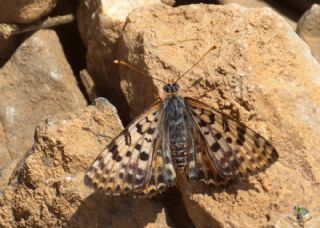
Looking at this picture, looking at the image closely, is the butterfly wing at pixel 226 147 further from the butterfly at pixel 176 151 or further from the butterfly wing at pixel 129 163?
the butterfly wing at pixel 129 163

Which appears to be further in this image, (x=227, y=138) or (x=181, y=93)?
(x=181, y=93)

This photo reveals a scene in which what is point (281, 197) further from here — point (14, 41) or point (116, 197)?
point (14, 41)

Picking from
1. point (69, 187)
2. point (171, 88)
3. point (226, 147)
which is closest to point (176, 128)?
point (171, 88)

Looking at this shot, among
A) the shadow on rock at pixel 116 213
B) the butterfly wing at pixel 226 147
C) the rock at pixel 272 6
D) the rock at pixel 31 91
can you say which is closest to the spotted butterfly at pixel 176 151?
the butterfly wing at pixel 226 147

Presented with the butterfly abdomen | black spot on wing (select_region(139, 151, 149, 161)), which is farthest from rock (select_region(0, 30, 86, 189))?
the butterfly abdomen

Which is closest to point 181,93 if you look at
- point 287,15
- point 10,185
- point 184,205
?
point 184,205

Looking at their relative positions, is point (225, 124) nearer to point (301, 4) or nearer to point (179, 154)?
point (179, 154)

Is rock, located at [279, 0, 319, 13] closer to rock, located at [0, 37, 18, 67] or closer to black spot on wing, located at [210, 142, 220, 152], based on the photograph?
black spot on wing, located at [210, 142, 220, 152]

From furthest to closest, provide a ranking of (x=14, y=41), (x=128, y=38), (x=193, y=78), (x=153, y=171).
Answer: (x=14, y=41), (x=128, y=38), (x=193, y=78), (x=153, y=171)
